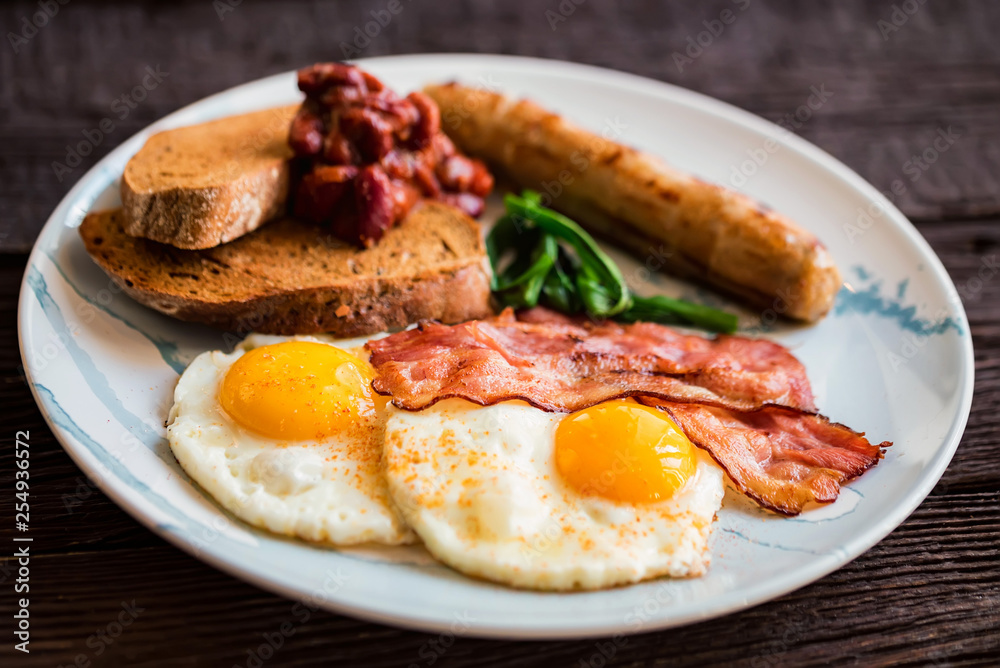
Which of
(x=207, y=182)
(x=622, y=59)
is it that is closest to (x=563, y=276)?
(x=207, y=182)

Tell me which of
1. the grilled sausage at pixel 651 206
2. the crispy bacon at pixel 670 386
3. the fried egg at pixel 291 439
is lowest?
the fried egg at pixel 291 439

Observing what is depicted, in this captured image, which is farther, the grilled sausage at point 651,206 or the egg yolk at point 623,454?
the grilled sausage at point 651,206

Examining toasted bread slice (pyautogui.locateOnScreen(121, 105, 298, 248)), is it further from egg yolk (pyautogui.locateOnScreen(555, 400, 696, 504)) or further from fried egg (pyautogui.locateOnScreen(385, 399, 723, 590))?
egg yolk (pyautogui.locateOnScreen(555, 400, 696, 504))

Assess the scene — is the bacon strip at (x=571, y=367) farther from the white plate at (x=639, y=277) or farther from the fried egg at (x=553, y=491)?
the white plate at (x=639, y=277)

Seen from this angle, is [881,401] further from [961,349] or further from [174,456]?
[174,456]

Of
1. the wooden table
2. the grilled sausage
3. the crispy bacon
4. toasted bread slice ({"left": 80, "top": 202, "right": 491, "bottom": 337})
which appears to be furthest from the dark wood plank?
the crispy bacon

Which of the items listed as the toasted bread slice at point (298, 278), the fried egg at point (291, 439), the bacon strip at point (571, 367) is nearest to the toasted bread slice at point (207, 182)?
the toasted bread slice at point (298, 278)

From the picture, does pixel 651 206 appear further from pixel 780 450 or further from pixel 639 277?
pixel 780 450

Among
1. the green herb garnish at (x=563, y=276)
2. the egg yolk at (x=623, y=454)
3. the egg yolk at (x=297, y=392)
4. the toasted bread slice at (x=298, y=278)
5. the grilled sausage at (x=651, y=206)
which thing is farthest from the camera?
the green herb garnish at (x=563, y=276)
